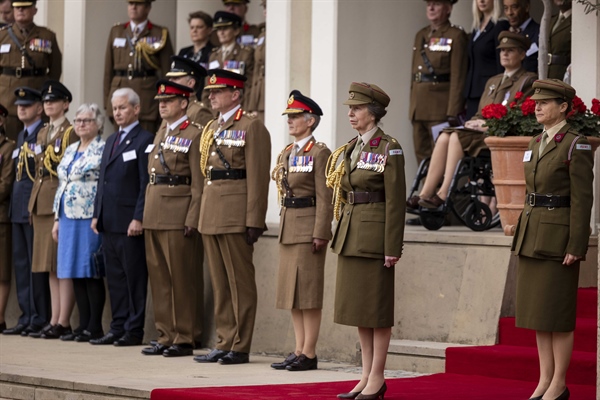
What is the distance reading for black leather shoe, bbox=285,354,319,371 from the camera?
9.20 metres

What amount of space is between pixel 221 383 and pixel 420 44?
4.40m

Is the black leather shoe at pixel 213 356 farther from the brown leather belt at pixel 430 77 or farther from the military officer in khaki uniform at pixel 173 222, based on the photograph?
the brown leather belt at pixel 430 77

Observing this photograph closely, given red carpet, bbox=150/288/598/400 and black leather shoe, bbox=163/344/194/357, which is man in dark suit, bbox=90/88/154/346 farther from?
red carpet, bbox=150/288/598/400

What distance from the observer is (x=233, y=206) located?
31.8 feet

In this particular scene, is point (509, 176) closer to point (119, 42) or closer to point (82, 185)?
point (82, 185)

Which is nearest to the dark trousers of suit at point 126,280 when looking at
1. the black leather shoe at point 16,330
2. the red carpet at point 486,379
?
the black leather shoe at point 16,330

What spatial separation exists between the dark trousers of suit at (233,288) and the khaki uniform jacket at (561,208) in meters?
2.66

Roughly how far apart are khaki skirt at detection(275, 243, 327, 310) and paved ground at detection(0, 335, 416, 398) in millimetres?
452

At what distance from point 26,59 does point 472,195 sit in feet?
16.5

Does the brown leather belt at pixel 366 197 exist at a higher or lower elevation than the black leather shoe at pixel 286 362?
higher

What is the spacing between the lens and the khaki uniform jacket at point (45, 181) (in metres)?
11.6

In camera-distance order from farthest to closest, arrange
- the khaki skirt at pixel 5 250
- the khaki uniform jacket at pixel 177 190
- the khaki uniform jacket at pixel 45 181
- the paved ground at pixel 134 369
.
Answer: the khaki skirt at pixel 5 250
the khaki uniform jacket at pixel 45 181
the khaki uniform jacket at pixel 177 190
the paved ground at pixel 134 369

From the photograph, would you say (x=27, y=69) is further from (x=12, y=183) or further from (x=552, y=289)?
(x=552, y=289)

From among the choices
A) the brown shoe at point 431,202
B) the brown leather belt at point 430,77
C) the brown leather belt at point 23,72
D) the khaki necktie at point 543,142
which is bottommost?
the brown shoe at point 431,202
